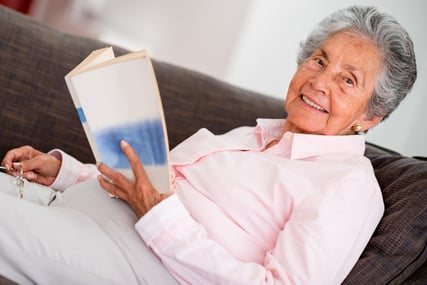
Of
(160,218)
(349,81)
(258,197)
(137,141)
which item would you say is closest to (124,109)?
(137,141)

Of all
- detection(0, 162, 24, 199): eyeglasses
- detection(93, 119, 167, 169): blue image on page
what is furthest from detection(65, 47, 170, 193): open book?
detection(0, 162, 24, 199): eyeglasses

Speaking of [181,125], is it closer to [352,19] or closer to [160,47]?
[352,19]

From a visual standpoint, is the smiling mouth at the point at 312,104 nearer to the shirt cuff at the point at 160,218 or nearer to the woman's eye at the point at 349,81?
the woman's eye at the point at 349,81

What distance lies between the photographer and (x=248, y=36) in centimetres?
362

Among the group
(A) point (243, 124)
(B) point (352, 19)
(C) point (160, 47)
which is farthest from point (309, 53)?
(C) point (160, 47)

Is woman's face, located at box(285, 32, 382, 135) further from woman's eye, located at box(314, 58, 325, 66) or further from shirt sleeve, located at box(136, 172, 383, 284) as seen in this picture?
shirt sleeve, located at box(136, 172, 383, 284)

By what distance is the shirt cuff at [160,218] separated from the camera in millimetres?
1114

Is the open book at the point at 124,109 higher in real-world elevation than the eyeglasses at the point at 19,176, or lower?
higher

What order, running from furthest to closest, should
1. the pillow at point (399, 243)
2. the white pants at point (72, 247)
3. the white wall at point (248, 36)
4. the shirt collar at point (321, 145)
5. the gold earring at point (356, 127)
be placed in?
1. the white wall at point (248, 36)
2. the gold earring at point (356, 127)
3. the shirt collar at point (321, 145)
4. the pillow at point (399, 243)
5. the white pants at point (72, 247)

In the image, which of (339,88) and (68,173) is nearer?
(339,88)

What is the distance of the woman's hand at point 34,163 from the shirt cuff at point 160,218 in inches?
18.3

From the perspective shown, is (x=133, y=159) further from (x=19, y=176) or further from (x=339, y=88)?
(x=339, y=88)

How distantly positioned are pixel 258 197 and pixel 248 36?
8.24 feet

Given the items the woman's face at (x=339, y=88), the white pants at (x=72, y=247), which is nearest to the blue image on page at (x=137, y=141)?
the white pants at (x=72, y=247)
